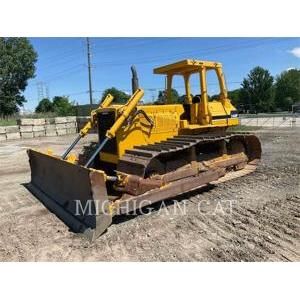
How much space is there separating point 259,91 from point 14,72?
27540 millimetres

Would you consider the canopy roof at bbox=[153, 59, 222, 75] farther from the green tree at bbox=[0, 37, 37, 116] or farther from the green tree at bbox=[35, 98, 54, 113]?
the green tree at bbox=[35, 98, 54, 113]

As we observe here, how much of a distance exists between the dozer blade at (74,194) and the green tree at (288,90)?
37.7m

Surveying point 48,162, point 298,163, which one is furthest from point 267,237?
point 298,163

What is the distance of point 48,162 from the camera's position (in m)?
6.97

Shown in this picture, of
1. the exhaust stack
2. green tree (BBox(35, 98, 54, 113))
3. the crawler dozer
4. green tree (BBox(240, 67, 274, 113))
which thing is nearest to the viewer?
the crawler dozer

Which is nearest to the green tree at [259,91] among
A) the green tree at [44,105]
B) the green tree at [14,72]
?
the green tree at [14,72]

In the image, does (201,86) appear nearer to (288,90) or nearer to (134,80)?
(134,80)

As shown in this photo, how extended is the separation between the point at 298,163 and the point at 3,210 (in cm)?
686

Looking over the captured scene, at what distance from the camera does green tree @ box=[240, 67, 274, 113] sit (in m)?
39.9

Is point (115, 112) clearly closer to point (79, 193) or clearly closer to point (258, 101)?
→ point (79, 193)

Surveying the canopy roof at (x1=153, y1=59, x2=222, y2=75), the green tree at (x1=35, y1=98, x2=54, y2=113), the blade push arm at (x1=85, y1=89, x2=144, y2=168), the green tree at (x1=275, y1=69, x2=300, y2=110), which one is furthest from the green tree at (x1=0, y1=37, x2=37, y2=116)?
the green tree at (x1=275, y1=69, x2=300, y2=110)

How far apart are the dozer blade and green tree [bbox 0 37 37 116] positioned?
694 inches

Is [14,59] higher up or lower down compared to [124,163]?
higher up

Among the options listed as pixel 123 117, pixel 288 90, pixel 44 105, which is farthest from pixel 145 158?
pixel 44 105
